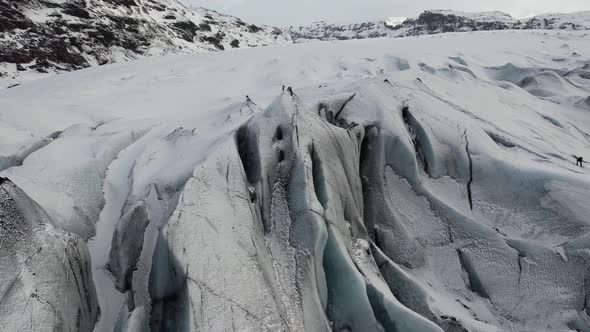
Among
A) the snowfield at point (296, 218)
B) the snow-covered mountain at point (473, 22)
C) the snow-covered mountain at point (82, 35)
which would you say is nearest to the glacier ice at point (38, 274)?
the snowfield at point (296, 218)

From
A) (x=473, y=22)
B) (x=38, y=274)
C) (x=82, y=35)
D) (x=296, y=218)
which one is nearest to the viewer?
(x=38, y=274)

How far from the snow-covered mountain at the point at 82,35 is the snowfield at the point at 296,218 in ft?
66.7

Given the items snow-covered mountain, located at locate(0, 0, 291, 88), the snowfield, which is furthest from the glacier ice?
snow-covered mountain, located at locate(0, 0, 291, 88)

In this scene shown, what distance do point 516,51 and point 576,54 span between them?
207cm

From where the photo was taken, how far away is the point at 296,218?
395 centimetres

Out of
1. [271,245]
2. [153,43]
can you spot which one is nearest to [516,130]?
[271,245]

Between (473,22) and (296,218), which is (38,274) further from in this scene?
(473,22)

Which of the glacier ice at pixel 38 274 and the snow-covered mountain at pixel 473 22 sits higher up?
the glacier ice at pixel 38 274

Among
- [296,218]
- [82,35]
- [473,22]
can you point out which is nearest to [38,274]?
[296,218]

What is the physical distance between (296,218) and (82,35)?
3095cm

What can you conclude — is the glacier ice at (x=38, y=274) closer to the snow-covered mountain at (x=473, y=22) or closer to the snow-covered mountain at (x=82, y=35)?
the snow-covered mountain at (x=82, y=35)

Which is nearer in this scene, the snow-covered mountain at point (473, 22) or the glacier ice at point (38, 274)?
the glacier ice at point (38, 274)

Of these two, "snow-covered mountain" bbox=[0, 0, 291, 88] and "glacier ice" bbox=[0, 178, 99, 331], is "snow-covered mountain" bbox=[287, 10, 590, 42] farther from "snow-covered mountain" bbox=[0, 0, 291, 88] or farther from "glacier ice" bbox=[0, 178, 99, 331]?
"glacier ice" bbox=[0, 178, 99, 331]

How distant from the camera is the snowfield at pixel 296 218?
3209 mm
